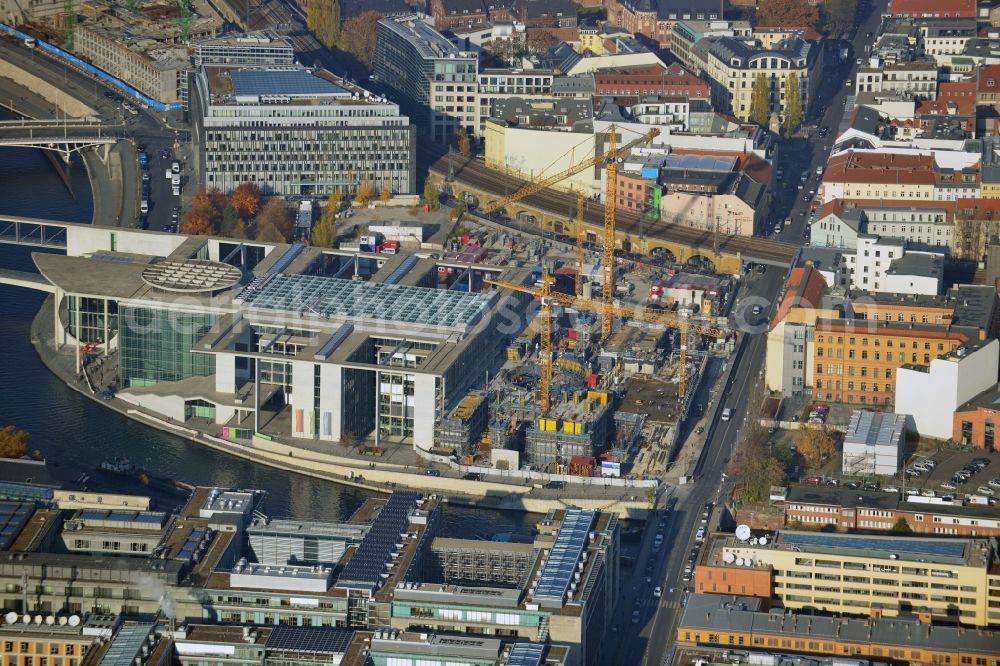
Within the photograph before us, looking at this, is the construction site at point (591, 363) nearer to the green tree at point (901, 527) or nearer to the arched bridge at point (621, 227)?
the arched bridge at point (621, 227)

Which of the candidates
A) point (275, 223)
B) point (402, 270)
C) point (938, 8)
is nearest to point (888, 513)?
point (402, 270)

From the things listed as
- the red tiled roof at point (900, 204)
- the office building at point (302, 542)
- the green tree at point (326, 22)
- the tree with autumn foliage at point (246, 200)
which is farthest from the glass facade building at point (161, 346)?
the green tree at point (326, 22)

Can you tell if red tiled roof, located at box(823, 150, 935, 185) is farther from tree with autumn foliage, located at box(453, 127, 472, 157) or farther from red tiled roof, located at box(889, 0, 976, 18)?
red tiled roof, located at box(889, 0, 976, 18)

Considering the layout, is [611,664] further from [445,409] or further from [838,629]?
[445,409]

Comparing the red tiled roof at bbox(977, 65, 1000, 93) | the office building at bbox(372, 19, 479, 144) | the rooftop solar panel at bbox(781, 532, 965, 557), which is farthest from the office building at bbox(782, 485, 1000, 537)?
the office building at bbox(372, 19, 479, 144)

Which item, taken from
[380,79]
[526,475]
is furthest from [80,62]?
[526,475]
